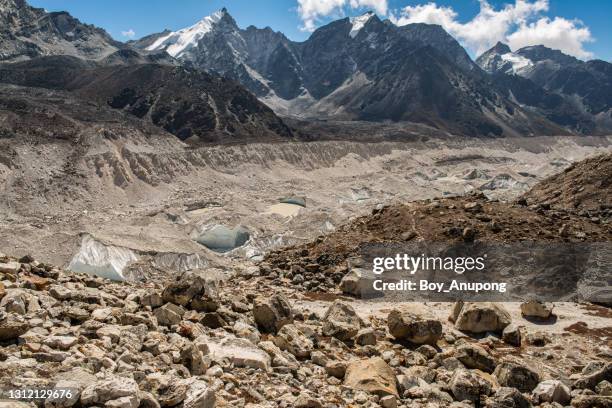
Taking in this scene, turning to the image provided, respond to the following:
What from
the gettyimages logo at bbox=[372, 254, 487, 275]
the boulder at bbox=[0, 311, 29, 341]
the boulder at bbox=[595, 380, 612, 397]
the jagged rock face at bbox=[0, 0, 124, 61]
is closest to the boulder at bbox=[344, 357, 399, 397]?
the boulder at bbox=[595, 380, 612, 397]

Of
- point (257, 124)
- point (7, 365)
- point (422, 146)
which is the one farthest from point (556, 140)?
point (7, 365)

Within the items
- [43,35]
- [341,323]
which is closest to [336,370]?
[341,323]

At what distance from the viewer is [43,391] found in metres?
5.39

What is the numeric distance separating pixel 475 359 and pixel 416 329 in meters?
1.40

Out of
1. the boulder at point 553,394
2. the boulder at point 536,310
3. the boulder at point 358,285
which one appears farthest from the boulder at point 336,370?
the boulder at point 536,310

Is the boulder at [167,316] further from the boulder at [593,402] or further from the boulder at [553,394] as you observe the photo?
the boulder at [593,402]

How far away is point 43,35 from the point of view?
446 feet

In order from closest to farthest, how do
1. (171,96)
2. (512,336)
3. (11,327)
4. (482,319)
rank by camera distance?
(11,327), (512,336), (482,319), (171,96)

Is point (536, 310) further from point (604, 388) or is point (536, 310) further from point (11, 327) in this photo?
point (11, 327)

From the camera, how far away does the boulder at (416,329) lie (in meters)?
10.8

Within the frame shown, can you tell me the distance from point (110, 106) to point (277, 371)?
83.6m

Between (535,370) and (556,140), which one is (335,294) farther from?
(556,140)

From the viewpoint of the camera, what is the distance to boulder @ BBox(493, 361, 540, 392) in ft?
28.8

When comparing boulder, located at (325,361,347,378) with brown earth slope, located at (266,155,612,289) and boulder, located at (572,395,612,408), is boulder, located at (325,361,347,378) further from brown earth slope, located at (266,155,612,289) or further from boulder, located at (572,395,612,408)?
brown earth slope, located at (266,155,612,289)
